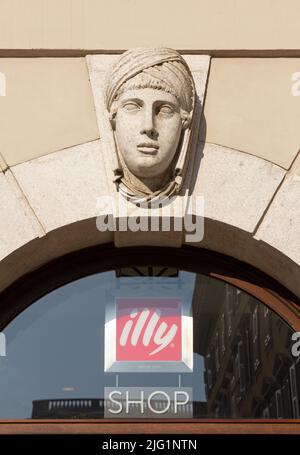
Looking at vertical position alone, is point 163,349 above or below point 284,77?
below

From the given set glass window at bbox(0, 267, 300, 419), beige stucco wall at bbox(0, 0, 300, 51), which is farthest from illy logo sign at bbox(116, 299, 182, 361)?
beige stucco wall at bbox(0, 0, 300, 51)

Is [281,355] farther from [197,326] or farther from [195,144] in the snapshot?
[195,144]

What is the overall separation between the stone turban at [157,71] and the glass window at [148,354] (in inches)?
46.0

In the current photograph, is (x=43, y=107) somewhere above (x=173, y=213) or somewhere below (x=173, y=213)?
above

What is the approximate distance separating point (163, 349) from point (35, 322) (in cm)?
82

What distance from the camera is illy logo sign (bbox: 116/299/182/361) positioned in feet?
19.9

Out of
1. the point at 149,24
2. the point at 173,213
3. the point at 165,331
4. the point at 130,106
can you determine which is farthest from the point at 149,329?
the point at 149,24

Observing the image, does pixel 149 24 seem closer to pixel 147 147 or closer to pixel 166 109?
pixel 166 109

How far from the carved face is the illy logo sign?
35.6 inches

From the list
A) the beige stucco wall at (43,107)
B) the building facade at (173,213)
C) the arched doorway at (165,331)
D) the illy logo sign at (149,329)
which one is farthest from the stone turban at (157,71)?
the illy logo sign at (149,329)

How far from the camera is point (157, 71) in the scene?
18.7ft

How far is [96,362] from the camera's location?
604cm

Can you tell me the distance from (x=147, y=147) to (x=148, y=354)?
131cm
